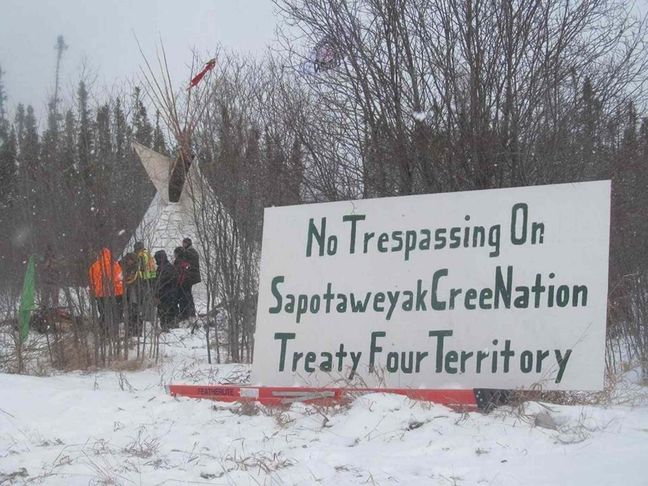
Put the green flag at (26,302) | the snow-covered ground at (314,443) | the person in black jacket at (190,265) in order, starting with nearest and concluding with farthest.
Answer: the snow-covered ground at (314,443) < the green flag at (26,302) < the person in black jacket at (190,265)

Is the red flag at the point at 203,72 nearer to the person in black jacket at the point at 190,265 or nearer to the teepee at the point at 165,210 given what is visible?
the teepee at the point at 165,210

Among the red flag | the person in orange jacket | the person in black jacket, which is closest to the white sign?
the person in orange jacket

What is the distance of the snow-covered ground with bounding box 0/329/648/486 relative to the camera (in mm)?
4188

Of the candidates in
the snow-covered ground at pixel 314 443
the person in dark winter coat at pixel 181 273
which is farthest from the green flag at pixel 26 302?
the snow-covered ground at pixel 314 443

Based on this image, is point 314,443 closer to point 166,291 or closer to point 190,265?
point 190,265

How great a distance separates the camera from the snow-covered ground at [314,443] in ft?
13.7

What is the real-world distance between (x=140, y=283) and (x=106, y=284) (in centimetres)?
52

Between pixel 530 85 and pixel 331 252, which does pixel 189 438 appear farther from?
pixel 530 85

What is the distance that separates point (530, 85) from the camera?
306 inches

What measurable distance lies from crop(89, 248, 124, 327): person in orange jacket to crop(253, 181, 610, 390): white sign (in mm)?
3679

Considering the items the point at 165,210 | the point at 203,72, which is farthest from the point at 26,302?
the point at 203,72

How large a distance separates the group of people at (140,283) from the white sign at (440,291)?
3728 millimetres

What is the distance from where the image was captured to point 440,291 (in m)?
5.93

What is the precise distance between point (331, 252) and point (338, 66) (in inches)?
117
